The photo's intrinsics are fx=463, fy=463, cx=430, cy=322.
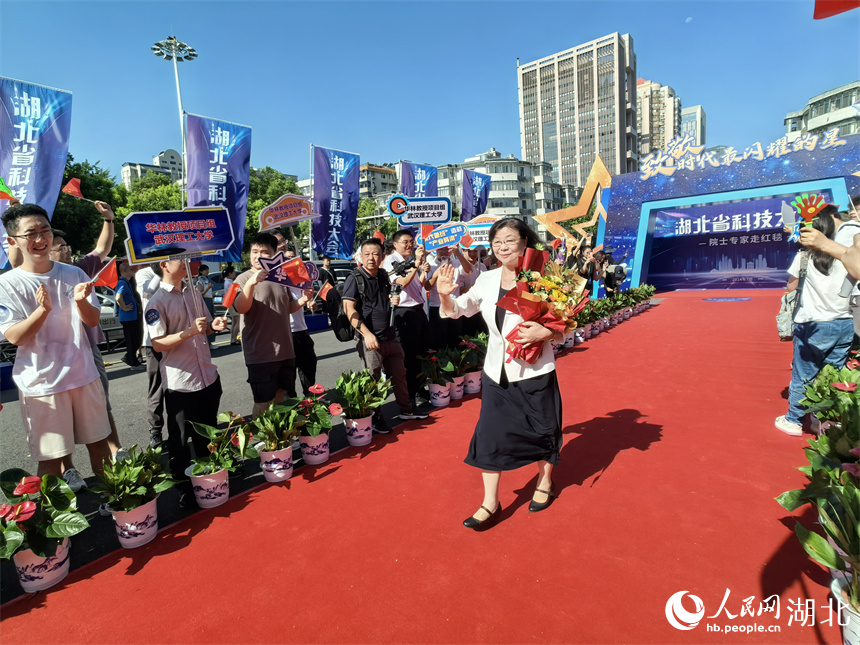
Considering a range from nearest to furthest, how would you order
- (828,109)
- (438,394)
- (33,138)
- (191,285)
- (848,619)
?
(848,619) → (191,285) → (438,394) → (33,138) → (828,109)

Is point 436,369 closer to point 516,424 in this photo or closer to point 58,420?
point 516,424

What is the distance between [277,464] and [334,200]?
27.7 feet

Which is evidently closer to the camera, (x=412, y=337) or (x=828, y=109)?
(x=412, y=337)

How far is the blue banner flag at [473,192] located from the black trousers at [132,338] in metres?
9.60

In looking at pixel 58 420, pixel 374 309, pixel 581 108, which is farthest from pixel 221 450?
pixel 581 108

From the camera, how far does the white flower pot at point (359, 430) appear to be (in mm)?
3906

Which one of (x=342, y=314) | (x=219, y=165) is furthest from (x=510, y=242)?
(x=219, y=165)

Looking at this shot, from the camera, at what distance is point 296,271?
134 inches

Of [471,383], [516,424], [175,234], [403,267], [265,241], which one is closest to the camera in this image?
[516,424]

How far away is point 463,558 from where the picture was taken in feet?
7.85

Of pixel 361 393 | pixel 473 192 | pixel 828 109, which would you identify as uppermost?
pixel 828 109

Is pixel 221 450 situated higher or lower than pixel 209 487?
higher

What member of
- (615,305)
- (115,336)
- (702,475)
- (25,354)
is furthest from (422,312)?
(115,336)

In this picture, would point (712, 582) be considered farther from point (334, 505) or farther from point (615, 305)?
point (615, 305)
